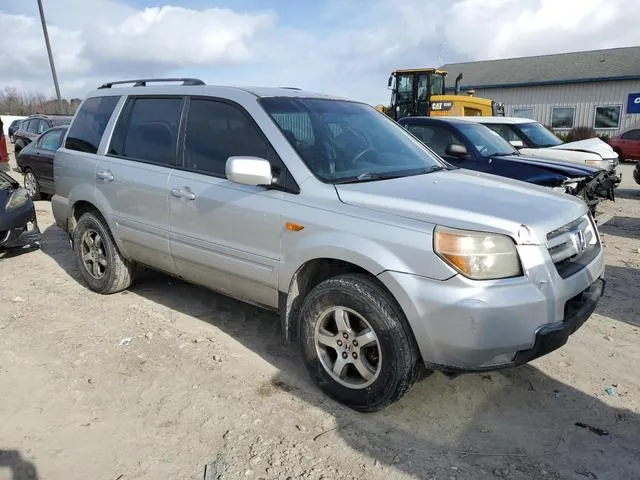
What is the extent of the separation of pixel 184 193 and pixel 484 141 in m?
5.52

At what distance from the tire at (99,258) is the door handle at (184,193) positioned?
4.02 feet

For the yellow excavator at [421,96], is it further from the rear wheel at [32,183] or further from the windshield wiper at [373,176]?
the windshield wiper at [373,176]

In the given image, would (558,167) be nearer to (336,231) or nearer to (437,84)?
(336,231)

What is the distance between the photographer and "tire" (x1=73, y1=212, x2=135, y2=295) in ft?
16.5

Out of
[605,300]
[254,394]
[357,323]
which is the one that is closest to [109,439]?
[254,394]

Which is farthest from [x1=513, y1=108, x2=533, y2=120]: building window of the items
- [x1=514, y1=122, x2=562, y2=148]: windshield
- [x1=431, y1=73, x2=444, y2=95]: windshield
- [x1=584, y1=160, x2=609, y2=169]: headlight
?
[x1=584, y1=160, x2=609, y2=169]: headlight

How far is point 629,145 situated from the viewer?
Result: 20391 mm

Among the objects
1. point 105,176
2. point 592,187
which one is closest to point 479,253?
point 105,176

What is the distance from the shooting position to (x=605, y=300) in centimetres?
516

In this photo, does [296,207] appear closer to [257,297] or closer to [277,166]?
[277,166]

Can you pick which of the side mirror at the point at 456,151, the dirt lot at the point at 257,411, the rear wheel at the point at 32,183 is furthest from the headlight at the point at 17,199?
the side mirror at the point at 456,151

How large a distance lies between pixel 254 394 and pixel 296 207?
1.23 m

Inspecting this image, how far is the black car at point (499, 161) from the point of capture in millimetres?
7121

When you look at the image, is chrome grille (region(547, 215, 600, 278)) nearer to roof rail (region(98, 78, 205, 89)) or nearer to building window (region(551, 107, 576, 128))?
roof rail (region(98, 78, 205, 89))
